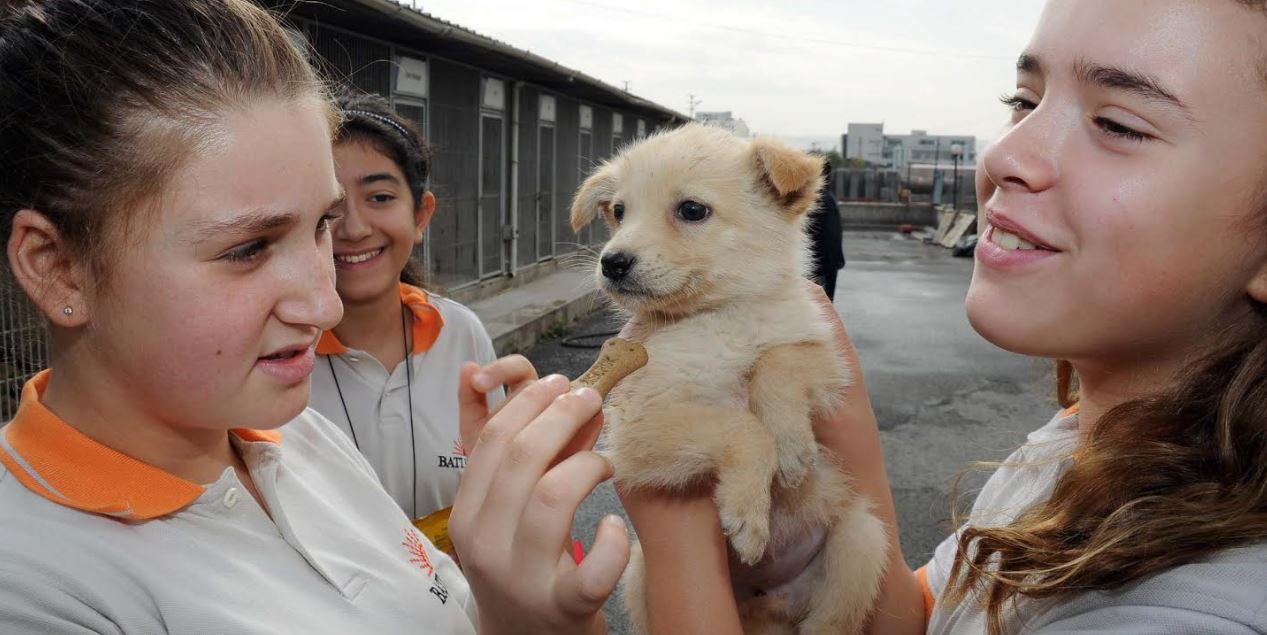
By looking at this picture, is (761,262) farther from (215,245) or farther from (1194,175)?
(215,245)

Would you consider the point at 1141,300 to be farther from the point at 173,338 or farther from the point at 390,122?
the point at 390,122

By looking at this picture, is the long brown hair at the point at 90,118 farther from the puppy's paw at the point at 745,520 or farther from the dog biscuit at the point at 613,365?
the puppy's paw at the point at 745,520

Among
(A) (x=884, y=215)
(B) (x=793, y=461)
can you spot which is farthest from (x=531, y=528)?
(A) (x=884, y=215)

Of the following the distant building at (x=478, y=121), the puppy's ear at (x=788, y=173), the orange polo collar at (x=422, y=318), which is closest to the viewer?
the puppy's ear at (x=788, y=173)

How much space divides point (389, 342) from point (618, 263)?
3.42ft

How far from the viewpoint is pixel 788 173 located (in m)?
2.33

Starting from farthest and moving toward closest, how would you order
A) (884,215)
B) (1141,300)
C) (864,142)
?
(864,142) < (884,215) < (1141,300)

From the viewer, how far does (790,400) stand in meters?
1.87

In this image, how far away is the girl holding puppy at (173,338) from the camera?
114 centimetres

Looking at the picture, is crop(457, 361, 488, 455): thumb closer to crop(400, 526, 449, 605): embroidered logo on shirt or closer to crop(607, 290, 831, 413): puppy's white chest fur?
crop(400, 526, 449, 605): embroidered logo on shirt

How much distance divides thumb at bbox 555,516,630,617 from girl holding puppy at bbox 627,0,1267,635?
62 centimetres

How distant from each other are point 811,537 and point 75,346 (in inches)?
63.9

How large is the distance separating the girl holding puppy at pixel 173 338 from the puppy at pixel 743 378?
57 cm

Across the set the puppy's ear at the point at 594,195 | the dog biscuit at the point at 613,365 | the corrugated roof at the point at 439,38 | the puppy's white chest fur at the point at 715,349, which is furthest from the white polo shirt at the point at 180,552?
the corrugated roof at the point at 439,38
